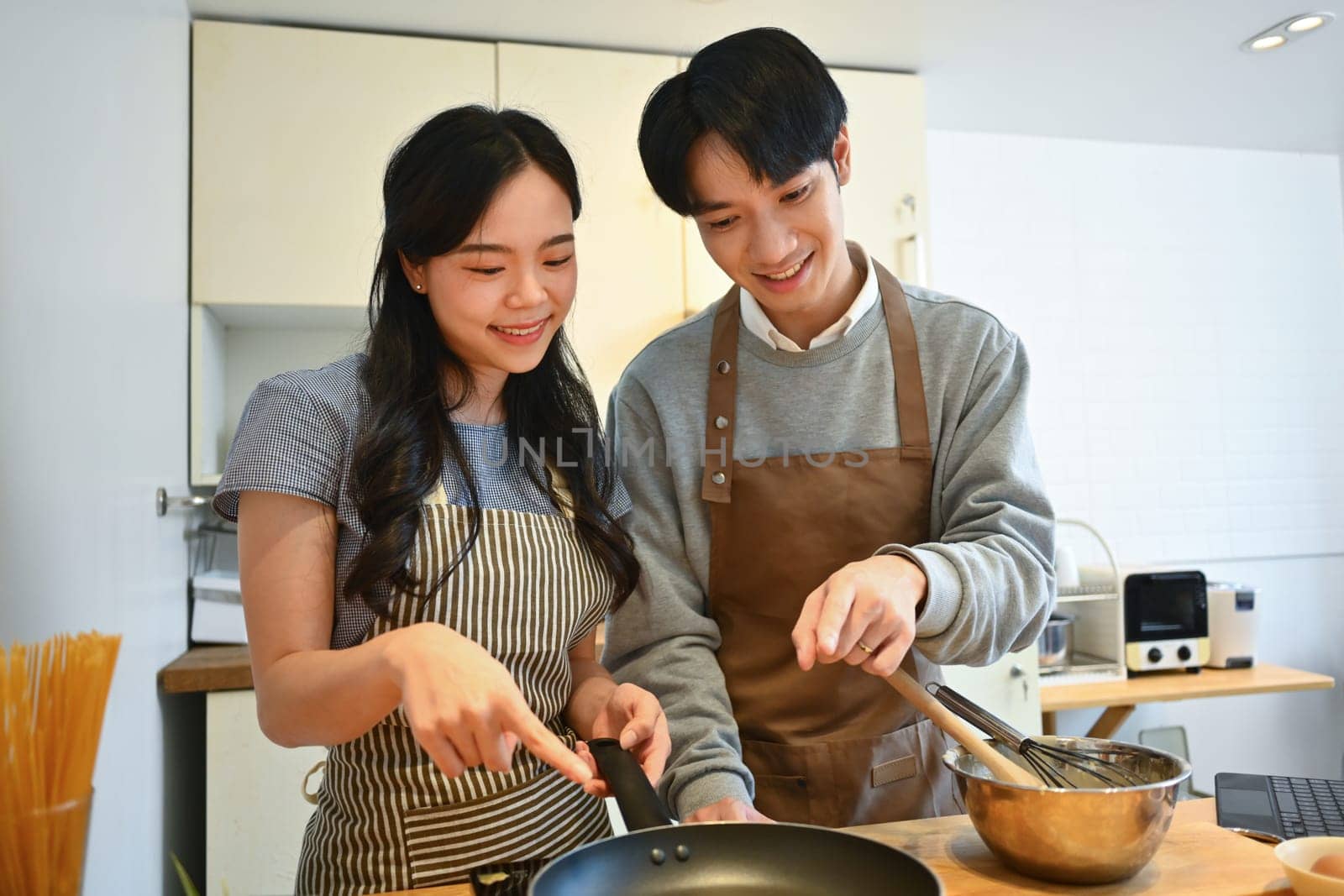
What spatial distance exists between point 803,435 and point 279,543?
62 cm

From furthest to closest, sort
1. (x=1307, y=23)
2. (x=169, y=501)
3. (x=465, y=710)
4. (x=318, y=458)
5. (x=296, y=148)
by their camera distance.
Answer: (x=1307, y=23)
(x=296, y=148)
(x=169, y=501)
(x=318, y=458)
(x=465, y=710)

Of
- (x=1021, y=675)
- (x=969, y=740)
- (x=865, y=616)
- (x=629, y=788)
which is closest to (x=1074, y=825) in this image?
(x=969, y=740)

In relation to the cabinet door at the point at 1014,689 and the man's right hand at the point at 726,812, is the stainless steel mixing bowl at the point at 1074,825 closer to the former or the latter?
the man's right hand at the point at 726,812

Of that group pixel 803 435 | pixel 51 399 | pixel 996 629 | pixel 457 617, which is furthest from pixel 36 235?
pixel 996 629

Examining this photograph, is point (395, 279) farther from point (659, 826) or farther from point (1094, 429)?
point (1094, 429)

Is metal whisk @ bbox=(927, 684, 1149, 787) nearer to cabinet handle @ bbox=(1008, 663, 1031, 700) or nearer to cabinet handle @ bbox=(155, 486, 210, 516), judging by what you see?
cabinet handle @ bbox=(155, 486, 210, 516)

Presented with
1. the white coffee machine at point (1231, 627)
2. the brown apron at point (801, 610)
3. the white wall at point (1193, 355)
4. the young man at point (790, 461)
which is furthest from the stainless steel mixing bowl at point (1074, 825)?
the white wall at point (1193, 355)

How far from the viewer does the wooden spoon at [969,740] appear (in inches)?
34.1

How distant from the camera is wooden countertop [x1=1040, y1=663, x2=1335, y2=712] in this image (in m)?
2.75

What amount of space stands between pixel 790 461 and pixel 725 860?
0.59m

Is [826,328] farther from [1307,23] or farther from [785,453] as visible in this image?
[1307,23]

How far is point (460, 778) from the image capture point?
41.2 inches

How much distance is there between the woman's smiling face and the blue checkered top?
0.13 metres

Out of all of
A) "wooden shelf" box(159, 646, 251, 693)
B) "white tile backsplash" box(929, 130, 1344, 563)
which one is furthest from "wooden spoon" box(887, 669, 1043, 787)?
"white tile backsplash" box(929, 130, 1344, 563)
